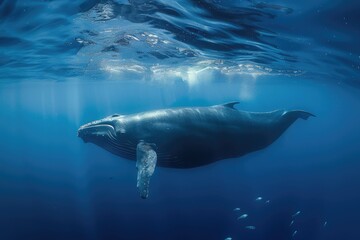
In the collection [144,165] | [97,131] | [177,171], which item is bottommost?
[177,171]

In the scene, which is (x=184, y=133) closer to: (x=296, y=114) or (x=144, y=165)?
(x=144, y=165)

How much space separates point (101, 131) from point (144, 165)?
247 centimetres

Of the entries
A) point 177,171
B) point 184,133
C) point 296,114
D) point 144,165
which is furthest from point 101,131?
point 177,171

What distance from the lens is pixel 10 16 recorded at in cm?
1318

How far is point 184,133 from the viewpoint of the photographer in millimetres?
10664

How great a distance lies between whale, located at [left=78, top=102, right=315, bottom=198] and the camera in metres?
10.6

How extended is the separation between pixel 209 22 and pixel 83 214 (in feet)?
44.7

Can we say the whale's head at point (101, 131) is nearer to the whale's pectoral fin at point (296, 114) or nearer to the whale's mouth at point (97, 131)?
the whale's mouth at point (97, 131)

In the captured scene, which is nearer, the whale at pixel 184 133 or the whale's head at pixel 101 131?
the whale at pixel 184 133

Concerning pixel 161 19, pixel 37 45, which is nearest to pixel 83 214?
pixel 37 45

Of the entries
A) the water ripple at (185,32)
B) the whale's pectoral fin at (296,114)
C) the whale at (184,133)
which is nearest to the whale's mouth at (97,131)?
the whale at (184,133)

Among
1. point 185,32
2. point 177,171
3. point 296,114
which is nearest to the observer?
point 296,114

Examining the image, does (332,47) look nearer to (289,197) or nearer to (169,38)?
(169,38)

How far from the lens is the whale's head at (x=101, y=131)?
10734mm
